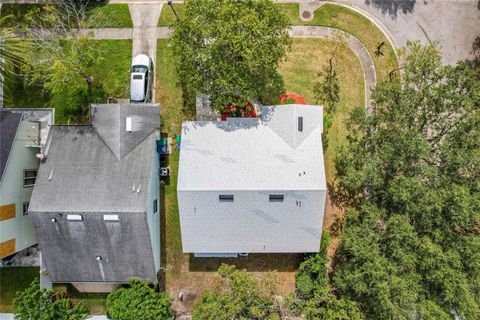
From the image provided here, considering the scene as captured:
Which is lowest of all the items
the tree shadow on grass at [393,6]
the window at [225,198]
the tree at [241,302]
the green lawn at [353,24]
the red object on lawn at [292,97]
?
the tree at [241,302]

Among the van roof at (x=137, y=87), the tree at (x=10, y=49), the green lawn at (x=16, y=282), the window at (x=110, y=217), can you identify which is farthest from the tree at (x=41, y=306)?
the tree at (x=10, y=49)

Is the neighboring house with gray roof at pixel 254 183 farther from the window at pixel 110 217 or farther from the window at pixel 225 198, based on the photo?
the window at pixel 110 217

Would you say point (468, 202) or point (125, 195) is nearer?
point (468, 202)

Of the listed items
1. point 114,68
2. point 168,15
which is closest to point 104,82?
point 114,68

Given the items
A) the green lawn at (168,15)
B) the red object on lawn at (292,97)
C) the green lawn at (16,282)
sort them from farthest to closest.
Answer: the green lawn at (168,15), the red object on lawn at (292,97), the green lawn at (16,282)

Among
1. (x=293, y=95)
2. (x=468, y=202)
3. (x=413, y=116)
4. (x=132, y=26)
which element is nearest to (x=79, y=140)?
Result: (x=132, y=26)

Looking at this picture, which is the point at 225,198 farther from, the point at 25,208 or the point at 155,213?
the point at 25,208

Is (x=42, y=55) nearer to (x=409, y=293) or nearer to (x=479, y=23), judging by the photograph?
(x=409, y=293)
